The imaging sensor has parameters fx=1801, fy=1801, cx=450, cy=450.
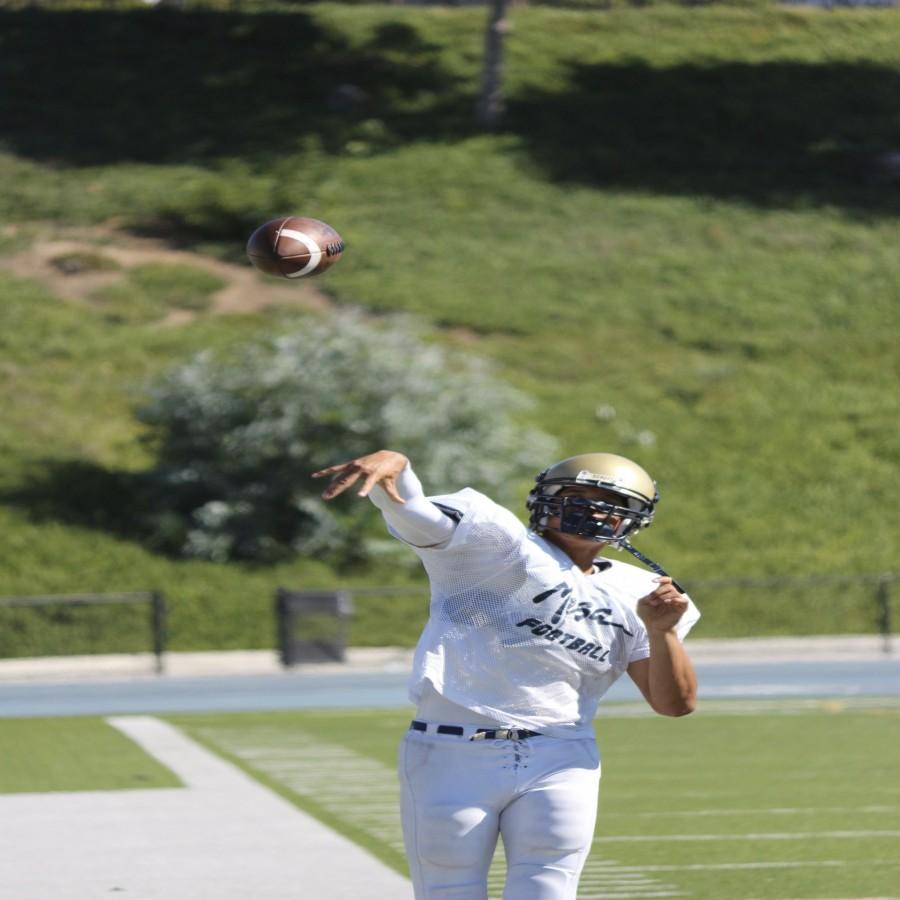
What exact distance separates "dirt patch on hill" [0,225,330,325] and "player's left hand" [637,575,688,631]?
35760 millimetres

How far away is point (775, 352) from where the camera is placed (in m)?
40.7

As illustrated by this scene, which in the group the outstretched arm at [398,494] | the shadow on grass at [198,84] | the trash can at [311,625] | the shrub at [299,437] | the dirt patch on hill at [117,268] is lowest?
the shadow on grass at [198,84]

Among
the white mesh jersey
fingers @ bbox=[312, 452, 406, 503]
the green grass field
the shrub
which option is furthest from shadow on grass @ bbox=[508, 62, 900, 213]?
fingers @ bbox=[312, 452, 406, 503]

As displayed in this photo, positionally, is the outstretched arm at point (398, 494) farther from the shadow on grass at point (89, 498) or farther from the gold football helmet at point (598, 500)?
the shadow on grass at point (89, 498)

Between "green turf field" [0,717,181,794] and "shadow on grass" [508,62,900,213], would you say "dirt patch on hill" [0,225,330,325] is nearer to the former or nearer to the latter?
"shadow on grass" [508,62,900,213]

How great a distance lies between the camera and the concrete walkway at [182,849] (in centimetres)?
913

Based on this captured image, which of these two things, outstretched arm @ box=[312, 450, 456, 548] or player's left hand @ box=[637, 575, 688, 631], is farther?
player's left hand @ box=[637, 575, 688, 631]

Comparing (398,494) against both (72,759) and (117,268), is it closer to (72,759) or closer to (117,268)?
(72,759)

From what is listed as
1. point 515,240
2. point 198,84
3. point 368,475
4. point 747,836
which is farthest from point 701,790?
point 198,84

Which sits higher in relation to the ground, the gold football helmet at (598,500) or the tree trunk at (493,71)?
the gold football helmet at (598,500)

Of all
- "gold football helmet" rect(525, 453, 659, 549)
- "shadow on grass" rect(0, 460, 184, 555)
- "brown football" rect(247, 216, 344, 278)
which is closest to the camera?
"gold football helmet" rect(525, 453, 659, 549)

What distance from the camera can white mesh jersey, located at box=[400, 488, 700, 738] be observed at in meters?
5.16

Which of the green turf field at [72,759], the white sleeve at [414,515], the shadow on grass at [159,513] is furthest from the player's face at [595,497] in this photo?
the shadow on grass at [159,513]

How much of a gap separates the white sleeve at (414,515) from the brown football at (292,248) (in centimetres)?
309
